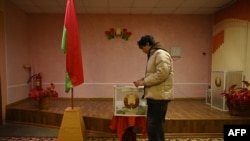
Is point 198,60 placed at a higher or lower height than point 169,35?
lower

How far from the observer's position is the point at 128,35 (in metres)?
5.36

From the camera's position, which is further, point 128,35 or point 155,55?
point 128,35

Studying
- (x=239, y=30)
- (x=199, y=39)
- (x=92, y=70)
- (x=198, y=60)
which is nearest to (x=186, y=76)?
(x=198, y=60)

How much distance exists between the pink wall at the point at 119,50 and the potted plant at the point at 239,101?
1.79m

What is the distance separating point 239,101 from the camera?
3.49 metres

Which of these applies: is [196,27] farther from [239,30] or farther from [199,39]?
[239,30]

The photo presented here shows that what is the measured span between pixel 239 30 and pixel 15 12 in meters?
4.69

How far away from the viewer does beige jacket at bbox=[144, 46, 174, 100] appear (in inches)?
85.4

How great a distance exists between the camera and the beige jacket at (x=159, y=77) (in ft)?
7.11

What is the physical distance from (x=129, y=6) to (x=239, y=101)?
9.47 feet

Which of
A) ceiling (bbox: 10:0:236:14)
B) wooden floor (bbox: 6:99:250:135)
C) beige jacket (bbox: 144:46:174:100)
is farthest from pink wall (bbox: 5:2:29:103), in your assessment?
beige jacket (bbox: 144:46:174:100)

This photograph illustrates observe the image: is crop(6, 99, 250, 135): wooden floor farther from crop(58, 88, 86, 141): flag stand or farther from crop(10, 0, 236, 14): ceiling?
crop(10, 0, 236, 14): ceiling

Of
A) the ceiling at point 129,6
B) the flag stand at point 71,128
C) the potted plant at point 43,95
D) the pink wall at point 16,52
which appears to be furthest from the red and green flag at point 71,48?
the pink wall at point 16,52

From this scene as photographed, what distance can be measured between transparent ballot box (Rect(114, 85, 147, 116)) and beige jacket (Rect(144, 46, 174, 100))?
366mm
